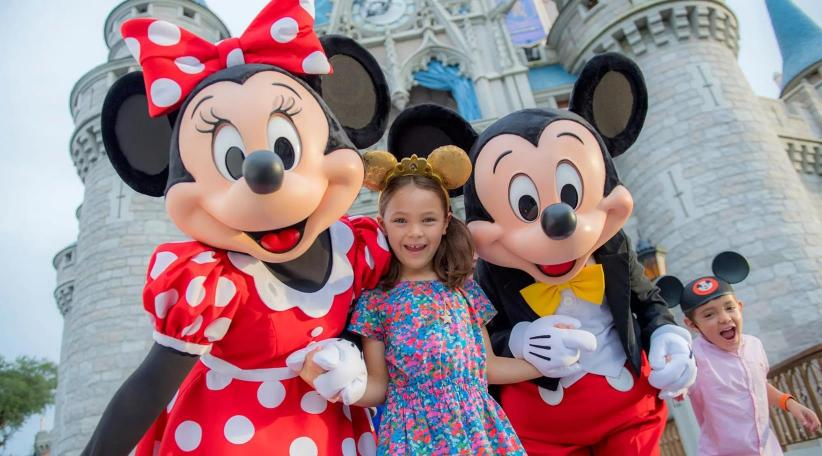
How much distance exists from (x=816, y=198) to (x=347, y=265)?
1130cm

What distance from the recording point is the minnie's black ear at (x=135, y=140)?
2.05 meters

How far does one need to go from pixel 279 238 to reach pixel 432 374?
0.64 metres

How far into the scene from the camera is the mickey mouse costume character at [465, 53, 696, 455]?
6.25 ft

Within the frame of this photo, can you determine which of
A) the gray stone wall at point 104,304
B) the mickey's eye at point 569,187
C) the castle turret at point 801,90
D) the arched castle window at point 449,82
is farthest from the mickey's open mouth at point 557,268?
the castle turret at point 801,90

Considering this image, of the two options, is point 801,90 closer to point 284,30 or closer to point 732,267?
point 732,267

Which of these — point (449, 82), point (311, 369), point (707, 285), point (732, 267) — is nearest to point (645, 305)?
Result: point (707, 285)

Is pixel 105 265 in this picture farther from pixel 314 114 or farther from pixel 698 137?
pixel 698 137

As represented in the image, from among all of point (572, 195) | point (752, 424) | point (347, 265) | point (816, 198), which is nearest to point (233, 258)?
point (347, 265)

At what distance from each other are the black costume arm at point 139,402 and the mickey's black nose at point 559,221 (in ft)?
3.63

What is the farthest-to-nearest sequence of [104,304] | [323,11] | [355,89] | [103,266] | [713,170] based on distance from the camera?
[323,11] < [103,266] < [104,304] < [713,170] < [355,89]

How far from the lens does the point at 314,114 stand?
69.7 inches

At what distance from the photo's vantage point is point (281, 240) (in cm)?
165

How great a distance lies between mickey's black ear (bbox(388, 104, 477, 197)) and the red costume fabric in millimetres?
913

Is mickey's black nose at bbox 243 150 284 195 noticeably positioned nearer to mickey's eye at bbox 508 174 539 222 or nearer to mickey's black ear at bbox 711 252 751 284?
mickey's eye at bbox 508 174 539 222
